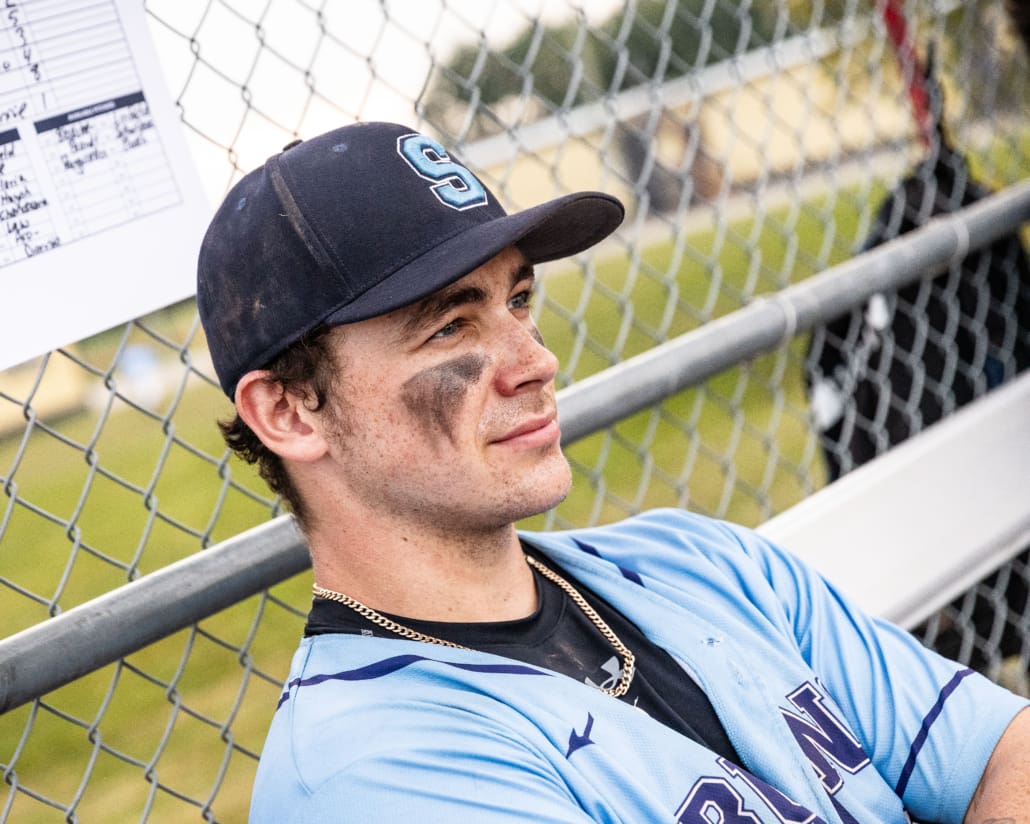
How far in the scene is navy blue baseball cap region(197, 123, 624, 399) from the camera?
1.56 metres

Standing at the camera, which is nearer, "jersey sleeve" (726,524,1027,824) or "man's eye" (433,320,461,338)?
"man's eye" (433,320,461,338)

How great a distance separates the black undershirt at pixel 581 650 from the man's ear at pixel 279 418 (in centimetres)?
22

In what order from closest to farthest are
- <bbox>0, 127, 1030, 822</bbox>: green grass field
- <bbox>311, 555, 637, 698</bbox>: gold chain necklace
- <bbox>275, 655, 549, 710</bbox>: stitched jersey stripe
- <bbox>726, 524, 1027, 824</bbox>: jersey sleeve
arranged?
1. <bbox>275, 655, 549, 710</bbox>: stitched jersey stripe
2. <bbox>311, 555, 637, 698</bbox>: gold chain necklace
3. <bbox>726, 524, 1027, 824</bbox>: jersey sleeve
4. <bbox>0, 127, 1030, 822</bbox>: green grass field

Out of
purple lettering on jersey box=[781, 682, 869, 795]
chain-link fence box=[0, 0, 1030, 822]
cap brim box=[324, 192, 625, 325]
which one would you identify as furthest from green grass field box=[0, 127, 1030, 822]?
purple lettering on jersey box=[781, 682, 869, 795]

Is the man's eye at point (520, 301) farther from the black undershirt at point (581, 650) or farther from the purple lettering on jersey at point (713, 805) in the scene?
the purple lettering on jersey at point (713, 805)

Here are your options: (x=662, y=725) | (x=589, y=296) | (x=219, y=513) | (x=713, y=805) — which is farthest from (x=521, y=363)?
(x=589, y=296)

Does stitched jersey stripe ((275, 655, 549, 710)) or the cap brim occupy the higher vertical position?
the cap brim

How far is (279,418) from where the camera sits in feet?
5.50

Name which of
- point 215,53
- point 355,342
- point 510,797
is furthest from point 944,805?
point 215,53

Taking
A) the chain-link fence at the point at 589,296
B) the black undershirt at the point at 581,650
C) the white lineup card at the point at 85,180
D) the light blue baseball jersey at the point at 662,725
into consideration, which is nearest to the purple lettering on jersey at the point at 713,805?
the light blue baseball jersey at the point at 662,725

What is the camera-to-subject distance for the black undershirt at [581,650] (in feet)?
5.33

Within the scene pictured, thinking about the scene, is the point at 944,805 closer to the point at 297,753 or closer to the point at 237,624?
the point at 297,753

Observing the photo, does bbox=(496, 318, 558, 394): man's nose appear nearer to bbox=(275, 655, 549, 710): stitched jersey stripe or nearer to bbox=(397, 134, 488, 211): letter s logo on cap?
bbox=(397, 134, 488, 211): letter s logo on cap

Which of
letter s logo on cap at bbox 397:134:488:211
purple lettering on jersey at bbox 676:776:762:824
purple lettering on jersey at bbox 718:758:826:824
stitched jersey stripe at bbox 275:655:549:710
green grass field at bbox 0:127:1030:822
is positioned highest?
letter s logo on cap at bbox 397:134:488:211
